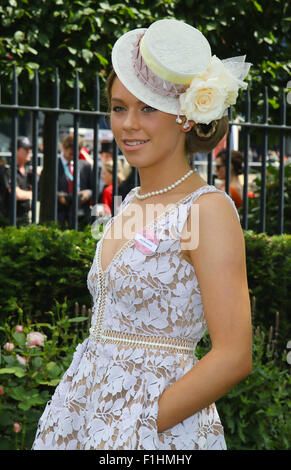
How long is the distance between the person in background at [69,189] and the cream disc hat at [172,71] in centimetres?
605

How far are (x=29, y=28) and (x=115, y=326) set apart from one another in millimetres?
5794

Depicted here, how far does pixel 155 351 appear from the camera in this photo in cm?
184

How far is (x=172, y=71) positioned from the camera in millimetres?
1828

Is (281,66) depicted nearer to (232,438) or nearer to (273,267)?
(273,267)

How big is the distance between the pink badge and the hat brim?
1.04 ft

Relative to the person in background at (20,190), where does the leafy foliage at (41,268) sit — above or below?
above

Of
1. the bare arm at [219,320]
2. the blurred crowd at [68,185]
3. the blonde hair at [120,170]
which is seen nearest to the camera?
the bare arm at [219,320]

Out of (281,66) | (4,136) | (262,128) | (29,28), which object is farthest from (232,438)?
(4,136)

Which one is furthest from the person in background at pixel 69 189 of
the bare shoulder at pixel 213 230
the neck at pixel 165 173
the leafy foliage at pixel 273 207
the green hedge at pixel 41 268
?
the bare shoulder at pixel 213 230

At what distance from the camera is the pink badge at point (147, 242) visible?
181 cm

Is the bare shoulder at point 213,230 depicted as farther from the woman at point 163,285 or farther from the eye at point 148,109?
the eye at point 148,109

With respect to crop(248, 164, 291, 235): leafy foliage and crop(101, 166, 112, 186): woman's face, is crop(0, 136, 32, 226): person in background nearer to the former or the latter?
crop(101, 166, 112, 186): woman's face

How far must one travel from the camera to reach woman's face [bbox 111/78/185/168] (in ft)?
6.22

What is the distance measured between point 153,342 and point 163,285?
0.50 feet
